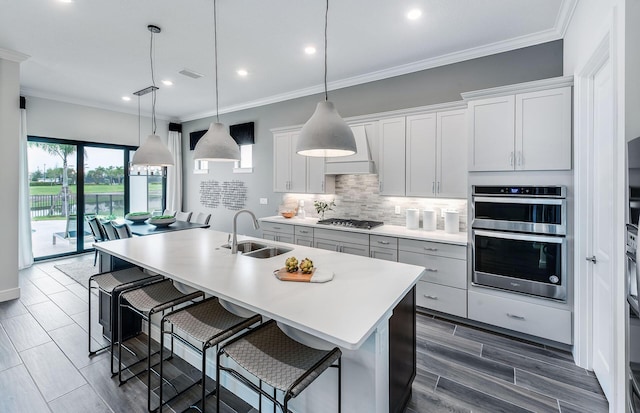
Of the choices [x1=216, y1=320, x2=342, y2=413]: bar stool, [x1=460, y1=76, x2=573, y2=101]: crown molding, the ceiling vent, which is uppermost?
the ceiling vent

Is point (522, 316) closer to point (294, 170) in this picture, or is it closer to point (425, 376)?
point (425, 376)

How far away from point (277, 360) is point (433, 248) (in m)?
2.33

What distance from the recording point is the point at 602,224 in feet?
6.95

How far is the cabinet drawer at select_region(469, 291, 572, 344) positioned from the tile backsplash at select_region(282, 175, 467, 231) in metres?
0.96

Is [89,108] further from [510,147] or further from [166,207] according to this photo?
[510,147]

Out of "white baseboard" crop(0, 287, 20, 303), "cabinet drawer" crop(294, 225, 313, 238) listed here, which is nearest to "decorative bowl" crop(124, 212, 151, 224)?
"white baseboard" crop(0, 287, 20, 303)

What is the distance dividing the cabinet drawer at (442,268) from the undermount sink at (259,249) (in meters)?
1.52

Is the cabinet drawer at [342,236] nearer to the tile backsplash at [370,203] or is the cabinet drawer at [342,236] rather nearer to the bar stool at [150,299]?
the tile backsplash at [370,203]

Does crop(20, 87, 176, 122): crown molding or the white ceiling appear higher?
crop(20, 87, 176, 122): crown molding

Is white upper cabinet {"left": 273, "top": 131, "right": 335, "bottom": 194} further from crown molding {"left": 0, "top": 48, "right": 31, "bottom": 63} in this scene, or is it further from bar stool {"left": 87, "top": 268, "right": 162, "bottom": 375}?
crown molding {"left": 0, "top": 48, "right": 31, "bottom": 63}

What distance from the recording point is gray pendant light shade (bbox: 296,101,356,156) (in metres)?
1.95

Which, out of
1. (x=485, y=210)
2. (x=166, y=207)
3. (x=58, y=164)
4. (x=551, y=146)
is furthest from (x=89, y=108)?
(x=551, y=146)

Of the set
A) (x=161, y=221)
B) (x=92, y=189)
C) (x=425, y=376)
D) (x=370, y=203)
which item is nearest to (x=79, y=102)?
(x=92, y=189)

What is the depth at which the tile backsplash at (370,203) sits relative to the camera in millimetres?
3738
